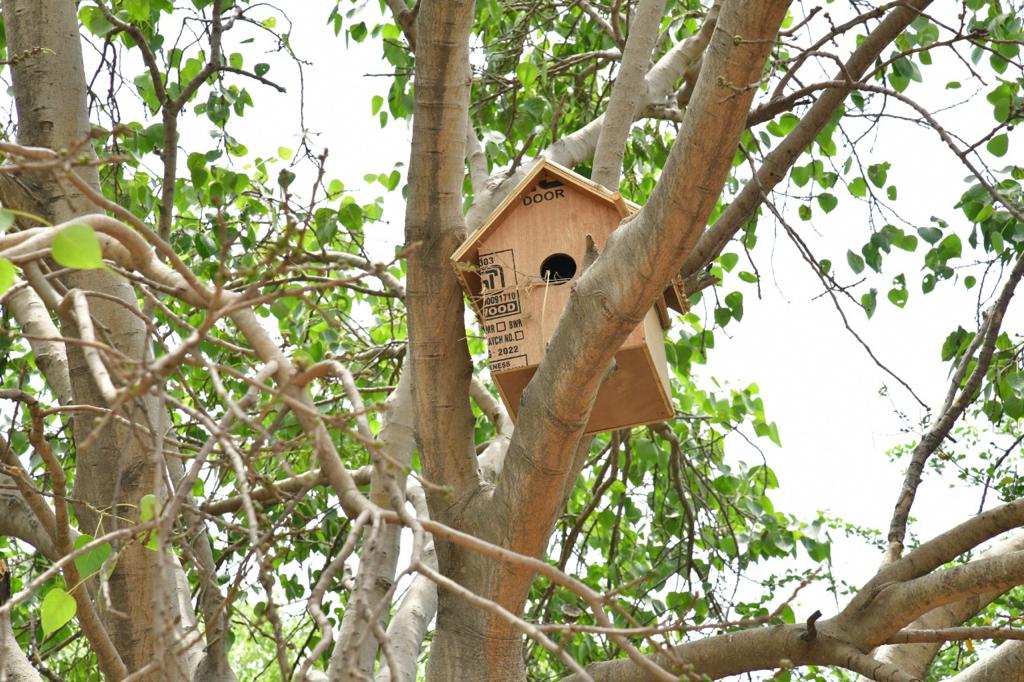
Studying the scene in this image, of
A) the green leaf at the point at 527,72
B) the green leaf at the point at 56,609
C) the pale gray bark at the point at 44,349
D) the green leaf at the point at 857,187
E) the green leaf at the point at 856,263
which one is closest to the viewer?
the green leaf at the point at 56,609

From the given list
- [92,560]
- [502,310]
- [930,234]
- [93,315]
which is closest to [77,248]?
[92,560]

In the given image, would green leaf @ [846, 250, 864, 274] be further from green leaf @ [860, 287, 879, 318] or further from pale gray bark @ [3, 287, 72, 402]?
pale gray bark @ [3, 287, 72, 402]

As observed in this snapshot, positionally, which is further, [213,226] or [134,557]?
[213,226]

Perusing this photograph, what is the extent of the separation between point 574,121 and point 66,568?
351 cm

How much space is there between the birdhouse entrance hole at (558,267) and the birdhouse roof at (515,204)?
164mm

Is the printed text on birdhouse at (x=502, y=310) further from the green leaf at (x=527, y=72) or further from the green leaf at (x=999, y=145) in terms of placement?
the green leaf at (x=999, y=145)

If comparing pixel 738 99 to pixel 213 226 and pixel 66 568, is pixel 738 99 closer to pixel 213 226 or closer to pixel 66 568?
pixel 66 568

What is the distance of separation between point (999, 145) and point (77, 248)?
3067 mm

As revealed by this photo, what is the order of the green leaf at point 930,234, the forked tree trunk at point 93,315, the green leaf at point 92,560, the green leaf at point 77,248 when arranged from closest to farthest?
the green leaf at point 77,248 < the green leaf at point 92,560 < the forked tree trunk at point 93,315 < the green leaf at point 930,234

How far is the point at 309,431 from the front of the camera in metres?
1.32

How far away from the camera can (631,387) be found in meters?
2.78

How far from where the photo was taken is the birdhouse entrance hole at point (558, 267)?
2.77 metres

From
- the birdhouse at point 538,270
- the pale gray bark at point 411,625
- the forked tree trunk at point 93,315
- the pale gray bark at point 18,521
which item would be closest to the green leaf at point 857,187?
the birdhouse at point 538,270

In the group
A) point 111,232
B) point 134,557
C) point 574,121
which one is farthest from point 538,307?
point 574,121
